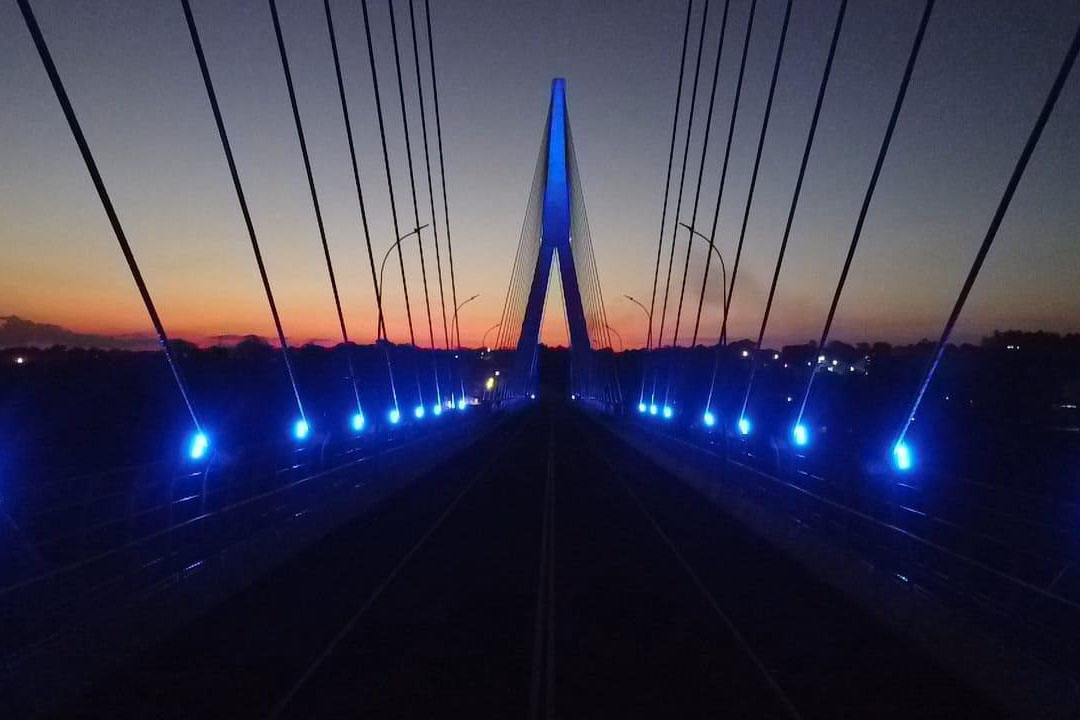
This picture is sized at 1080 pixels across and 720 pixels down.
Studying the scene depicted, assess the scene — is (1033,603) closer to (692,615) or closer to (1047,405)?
(692,615)

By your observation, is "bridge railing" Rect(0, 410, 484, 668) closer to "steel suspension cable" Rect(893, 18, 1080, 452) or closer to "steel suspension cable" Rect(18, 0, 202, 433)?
"steel suspension cable" Rect(18, 0, 202, 433)

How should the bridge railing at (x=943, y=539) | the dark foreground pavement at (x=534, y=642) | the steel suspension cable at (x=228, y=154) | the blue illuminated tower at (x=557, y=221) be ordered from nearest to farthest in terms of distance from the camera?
the dark foreground pavement at (x=534, y=642) < the bridge railing at (x=943, y=539) < the steel suspension cable at (x=228, y=154) < the blue illuminated tower at (x=557, y=221)

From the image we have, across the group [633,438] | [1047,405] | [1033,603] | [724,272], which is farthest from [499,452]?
[1047,405]

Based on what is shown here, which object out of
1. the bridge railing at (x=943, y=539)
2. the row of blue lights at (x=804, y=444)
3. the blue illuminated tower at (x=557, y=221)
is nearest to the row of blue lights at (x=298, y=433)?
the bridge railing at (x=943, y=539)

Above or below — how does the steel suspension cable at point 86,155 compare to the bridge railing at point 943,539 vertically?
above

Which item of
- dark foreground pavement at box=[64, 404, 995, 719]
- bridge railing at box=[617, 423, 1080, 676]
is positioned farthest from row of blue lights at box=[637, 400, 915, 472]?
dark foreground pavement at box=[64, 404, 995, 719]

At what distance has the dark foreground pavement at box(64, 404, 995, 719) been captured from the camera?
7141mm

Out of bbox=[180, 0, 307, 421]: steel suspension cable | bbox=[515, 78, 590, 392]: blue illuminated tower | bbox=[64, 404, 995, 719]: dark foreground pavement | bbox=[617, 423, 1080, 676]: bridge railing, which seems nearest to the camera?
bbox=[64, 404, 995, 719]: dark foreground pavement

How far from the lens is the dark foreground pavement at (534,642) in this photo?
7.14 m

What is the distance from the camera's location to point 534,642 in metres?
8.97

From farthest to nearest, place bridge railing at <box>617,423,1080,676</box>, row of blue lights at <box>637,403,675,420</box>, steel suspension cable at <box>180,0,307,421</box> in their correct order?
row of blue lights at <box>637,403,675,420</box> < steel suspension cable at <box>180,0,307,421</box> < bridge railing at <box>617,423,1080,676</box>

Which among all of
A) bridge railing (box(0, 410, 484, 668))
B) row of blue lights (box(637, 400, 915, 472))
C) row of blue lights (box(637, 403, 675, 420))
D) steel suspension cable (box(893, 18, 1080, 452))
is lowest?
row of blue lights (box(637, 403, 675, 420))

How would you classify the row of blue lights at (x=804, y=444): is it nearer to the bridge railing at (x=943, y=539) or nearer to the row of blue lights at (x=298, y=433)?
the bridge railing at (x=943, y=539)

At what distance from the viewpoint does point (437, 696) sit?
714 centimetres
